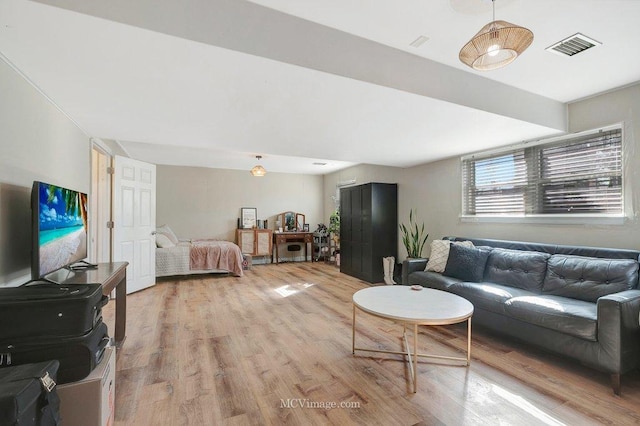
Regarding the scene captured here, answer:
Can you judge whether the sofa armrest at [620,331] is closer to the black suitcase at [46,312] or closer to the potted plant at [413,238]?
the potted plant at [413,238]

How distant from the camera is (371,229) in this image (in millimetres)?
5121

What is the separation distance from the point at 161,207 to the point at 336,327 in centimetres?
542

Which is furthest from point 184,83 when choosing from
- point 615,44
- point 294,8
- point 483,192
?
point 483,192

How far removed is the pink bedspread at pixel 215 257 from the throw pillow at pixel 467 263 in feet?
12.7

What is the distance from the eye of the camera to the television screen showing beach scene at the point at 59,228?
5.65 ft

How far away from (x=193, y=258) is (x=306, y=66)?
4660mm

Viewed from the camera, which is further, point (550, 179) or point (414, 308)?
point (550, 179)

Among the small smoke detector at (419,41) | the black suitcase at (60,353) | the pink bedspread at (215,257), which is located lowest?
the pink bedspread at (215,257)

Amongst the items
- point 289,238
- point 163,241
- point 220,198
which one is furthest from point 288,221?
point 163,241

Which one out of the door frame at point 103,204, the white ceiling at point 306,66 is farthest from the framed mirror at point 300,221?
the white ceiling at point 306,66

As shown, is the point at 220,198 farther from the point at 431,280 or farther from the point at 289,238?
the point at 431,280

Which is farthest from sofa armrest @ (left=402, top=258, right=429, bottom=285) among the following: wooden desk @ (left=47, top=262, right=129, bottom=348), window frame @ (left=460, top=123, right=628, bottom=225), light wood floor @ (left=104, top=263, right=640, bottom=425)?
wooden desk @ (left=47, top=262, right=129, bottom=348)

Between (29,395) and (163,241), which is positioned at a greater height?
(163,241)

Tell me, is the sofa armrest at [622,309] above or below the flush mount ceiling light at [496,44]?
below
